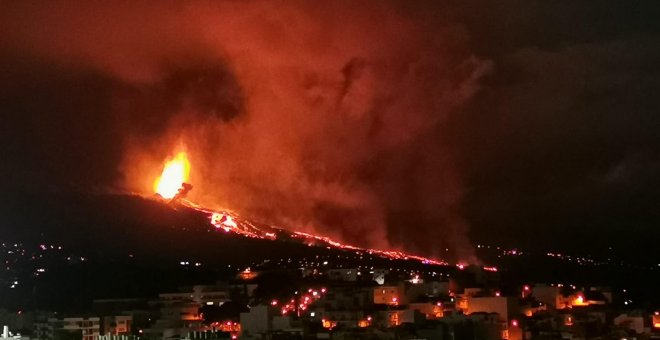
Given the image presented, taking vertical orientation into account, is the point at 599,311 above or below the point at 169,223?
below

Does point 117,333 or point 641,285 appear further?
point 641,285

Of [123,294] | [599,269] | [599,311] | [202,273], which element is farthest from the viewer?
[599,269]

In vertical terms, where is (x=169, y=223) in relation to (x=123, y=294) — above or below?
above

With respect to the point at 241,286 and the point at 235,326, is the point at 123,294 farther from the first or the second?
the point at 235,326

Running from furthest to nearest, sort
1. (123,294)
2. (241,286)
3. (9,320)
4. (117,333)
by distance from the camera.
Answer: (123,294)
(241,286)
(9,320)
(117,333)

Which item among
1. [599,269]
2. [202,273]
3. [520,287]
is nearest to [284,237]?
[202,273]

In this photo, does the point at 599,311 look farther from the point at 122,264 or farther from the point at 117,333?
the point at 122,264

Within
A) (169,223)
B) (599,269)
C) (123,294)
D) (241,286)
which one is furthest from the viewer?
(169,223)

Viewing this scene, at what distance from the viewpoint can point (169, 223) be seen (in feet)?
164

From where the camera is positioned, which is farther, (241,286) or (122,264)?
(122,264)

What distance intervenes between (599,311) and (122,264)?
2436 centimetres

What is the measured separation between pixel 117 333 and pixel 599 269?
2367cm

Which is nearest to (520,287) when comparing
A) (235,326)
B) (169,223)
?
(235,326)

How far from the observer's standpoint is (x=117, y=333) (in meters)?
29.6
